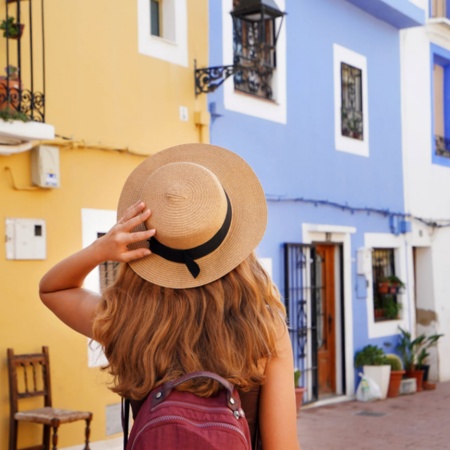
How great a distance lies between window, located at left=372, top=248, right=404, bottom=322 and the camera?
13.6 meters

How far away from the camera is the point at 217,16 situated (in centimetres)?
983

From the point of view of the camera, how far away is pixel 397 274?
549 inches

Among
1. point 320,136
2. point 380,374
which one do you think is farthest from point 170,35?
point 380,374

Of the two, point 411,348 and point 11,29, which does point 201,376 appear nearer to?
point 11,29

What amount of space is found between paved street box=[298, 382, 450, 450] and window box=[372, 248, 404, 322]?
144cm

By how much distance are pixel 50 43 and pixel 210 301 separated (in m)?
5.99

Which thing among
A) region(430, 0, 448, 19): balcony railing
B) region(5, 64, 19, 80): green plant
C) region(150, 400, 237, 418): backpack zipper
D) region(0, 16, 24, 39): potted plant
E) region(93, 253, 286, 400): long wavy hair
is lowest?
region(150, 400, 237, 418): backpack zipper

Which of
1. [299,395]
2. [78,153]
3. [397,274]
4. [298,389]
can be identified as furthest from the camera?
[397,274]

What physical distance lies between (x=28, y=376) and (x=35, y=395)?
7.3 inches

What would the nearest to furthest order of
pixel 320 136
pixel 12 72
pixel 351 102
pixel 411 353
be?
pixel 12 72, pixel 320 136, pixel 351 102, pixel 411 353

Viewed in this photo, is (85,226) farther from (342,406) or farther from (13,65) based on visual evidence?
(342,406)

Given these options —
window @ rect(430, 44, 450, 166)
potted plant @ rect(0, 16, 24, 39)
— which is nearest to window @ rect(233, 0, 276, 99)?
potted plant @ rect(0, 16, 24, 39)

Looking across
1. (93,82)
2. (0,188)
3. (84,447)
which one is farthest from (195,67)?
(84,447)

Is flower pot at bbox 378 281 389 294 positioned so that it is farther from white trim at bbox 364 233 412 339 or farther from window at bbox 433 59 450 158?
window at bbox 433 59 450 158
